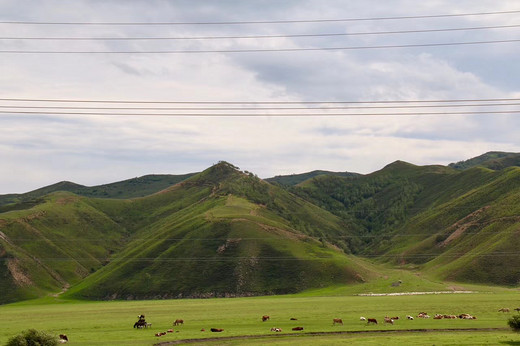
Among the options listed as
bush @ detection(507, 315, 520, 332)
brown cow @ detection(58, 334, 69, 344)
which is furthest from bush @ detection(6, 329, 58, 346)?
bush @ detection(507, 315, 520, 332)

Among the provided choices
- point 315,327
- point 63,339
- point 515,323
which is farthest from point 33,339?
point 515,323

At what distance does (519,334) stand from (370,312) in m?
31.2

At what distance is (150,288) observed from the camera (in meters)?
183

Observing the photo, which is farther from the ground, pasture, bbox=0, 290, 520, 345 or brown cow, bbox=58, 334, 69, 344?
brown cow, bbox=58, 334, 69, 344

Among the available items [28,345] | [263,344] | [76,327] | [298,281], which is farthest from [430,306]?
[298,281]

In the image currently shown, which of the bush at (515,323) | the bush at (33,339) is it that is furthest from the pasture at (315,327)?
the bush at (33,339)

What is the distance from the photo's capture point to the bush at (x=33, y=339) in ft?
187

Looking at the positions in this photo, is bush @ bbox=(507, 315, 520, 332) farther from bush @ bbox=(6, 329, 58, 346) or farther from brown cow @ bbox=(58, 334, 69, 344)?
brown cow @ bbox=(58, 334, 69, 344)

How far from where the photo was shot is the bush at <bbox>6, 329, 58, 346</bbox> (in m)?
57.0

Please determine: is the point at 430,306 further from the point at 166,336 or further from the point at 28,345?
the point at 28,345

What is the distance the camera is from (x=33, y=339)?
5819cm

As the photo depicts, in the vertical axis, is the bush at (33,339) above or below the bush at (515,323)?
above

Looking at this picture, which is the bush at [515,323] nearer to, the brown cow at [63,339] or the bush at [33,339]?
the bush at [33,339]

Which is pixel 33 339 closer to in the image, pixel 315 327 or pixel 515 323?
pixel 315 327
